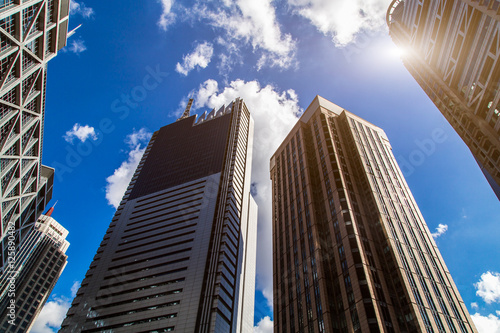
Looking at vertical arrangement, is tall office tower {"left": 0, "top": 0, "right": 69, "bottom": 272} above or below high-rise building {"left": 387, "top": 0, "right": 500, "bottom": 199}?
below

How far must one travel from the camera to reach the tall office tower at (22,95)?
35.0 meters

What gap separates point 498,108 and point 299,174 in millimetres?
60096

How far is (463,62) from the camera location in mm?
46656

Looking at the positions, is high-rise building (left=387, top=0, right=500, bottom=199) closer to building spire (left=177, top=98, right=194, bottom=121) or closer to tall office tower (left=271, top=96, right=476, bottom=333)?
tall office tower (left=271, top=96, right=476, bottom=333)

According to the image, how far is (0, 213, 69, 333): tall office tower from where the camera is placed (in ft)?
378

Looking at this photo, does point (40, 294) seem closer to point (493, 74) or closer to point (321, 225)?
point (321, 225)

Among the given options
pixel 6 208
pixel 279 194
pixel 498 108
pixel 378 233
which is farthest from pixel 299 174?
pixel 6 208

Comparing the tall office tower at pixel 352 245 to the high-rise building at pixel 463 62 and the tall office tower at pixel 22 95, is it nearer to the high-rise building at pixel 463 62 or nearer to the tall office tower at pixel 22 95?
the high-rise building at pixel 463 62

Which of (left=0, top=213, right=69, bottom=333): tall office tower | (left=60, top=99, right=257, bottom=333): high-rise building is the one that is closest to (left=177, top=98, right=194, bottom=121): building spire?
(left=60, top=99, right=257, bottom=333): high-rise building

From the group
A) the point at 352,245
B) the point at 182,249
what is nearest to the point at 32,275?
the point at 182,249

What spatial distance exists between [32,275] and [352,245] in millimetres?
136719

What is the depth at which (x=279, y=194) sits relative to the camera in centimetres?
10812

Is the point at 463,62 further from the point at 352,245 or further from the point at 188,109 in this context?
the point at 188,109

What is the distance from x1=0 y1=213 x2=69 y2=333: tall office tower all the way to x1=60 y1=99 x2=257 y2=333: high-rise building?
163ft
